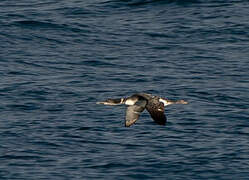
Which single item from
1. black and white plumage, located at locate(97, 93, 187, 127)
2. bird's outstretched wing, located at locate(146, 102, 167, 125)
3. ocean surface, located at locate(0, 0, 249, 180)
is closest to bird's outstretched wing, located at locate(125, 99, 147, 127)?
black and white plumage, located at locate(97, 93, 187, 127)

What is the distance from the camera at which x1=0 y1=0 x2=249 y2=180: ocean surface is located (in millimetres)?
35312

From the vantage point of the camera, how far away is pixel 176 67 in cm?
4562

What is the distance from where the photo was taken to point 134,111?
95.9ft

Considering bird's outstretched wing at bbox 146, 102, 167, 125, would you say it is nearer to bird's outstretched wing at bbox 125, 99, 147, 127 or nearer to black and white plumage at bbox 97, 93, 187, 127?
black and white plumage at bbox 97, 93, 187, 127

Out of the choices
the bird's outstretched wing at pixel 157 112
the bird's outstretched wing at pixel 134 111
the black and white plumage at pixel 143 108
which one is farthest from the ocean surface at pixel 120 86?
the bird's outstretched wing at pixel 157 112

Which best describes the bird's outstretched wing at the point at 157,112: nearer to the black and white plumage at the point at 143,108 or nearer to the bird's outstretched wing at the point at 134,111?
the black and white plumage at the point at 143,108

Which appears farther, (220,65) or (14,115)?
(220,65)

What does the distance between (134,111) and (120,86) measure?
1410 centimetres

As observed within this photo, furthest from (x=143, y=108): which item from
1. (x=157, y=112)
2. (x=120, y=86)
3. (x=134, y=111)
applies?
(x=120, y=86)

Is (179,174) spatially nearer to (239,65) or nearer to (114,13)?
(239,65)

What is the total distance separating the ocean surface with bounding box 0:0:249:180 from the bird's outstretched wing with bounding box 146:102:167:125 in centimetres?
536

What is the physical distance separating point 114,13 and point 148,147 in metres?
18.6

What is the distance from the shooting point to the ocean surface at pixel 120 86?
35312 millimetres

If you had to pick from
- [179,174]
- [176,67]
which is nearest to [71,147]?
[179,174]
